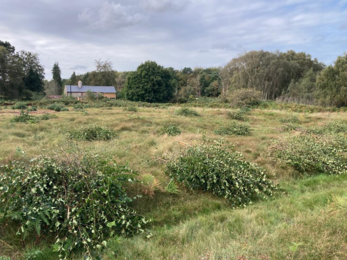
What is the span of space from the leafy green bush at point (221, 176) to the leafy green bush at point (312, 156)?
1.60 metres

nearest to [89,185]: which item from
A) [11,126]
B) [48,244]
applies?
Answer: [48,244]

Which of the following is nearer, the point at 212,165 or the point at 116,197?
the point at 116,197

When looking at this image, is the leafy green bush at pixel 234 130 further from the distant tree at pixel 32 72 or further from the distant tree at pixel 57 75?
the distant tree at pixel 57 75

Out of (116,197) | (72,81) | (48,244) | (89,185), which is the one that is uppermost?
(72,81)

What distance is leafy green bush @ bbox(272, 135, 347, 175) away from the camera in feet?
19.9

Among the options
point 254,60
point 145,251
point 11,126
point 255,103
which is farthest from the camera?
point 254,60

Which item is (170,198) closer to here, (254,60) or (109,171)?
(109,171)

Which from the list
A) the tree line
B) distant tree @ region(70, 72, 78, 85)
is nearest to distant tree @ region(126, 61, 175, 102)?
the tree line

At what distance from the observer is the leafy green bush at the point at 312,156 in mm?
6070

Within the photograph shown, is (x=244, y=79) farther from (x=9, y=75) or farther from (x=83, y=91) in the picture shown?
(x=9, y=75)

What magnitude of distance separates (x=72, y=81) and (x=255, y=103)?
166ft

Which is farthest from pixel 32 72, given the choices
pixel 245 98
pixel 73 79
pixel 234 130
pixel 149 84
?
pixel 234 130

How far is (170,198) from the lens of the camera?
4328 mm

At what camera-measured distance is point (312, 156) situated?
6.30 metres
